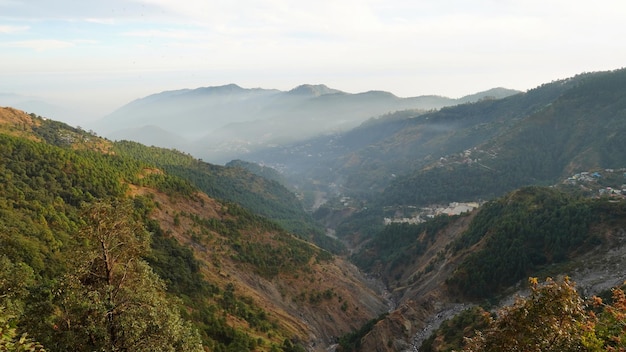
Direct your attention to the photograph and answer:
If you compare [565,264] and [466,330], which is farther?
[565,264]

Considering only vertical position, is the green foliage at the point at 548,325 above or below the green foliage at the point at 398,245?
above

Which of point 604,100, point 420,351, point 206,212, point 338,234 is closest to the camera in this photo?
point 420,351

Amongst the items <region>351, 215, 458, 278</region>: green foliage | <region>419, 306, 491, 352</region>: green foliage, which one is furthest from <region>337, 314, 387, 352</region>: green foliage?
<region>351, 215, 458, 278</region>: green foliage

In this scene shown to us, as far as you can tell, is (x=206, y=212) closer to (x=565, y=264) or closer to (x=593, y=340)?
(x=565, y=264)

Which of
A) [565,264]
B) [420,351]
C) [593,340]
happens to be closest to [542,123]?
[565,264]

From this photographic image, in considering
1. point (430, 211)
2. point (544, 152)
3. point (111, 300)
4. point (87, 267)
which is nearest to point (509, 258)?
point (111, 300)

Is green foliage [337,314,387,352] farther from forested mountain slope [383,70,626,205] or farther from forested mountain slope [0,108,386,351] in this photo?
forested mountain slope [383,70,626,205]

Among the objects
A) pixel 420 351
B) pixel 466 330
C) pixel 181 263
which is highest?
pixel 181 263

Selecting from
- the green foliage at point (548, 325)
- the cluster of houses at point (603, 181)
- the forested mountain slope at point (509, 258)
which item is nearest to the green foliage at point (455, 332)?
the forested mountain slope at point (509, 258)

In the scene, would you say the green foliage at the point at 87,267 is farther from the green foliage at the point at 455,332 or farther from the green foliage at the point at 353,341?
the green foliage at the point at 455,332
